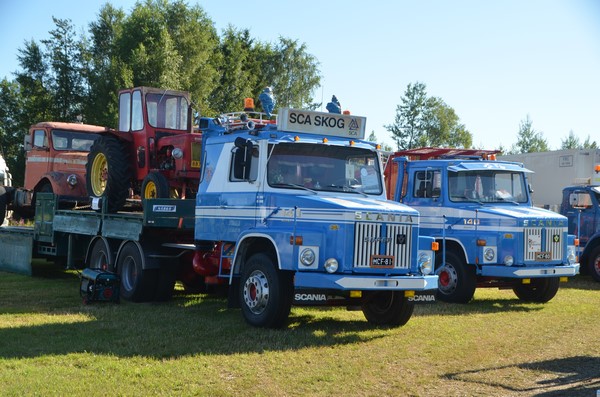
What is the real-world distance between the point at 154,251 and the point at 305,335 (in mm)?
3809

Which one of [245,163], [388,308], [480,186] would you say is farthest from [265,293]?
[480,186]

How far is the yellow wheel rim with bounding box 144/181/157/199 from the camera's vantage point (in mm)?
12750

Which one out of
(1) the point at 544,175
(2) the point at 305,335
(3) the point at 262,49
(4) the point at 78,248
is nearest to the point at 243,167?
(2) the point at 305,335

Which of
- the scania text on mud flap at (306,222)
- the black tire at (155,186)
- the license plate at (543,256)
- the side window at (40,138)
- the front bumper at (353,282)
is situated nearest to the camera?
the front bumper at (353,282)

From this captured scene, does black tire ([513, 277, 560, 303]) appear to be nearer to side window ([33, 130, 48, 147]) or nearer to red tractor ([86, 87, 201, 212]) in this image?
red tractor ([86, 87, 201, 212])

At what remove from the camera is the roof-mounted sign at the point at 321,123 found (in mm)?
9867

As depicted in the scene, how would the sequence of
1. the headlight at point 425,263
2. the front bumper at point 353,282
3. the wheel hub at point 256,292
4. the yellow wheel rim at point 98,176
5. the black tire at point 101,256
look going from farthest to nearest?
1. the yellow wheel rim at point 98,176
2. the black tire at point 101,256
3. the headlight at point 425,263
4. the wheel hub at point 256,292
5. the front bumper at point 353,282

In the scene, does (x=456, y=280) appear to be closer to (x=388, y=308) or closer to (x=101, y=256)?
(x=388, y=308)

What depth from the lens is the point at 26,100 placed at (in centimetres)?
4144

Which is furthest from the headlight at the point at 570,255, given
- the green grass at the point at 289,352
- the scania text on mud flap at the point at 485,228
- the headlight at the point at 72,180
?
the headlight at the point at 72,180

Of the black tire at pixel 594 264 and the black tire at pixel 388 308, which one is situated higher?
the black tire at pixel 594 264

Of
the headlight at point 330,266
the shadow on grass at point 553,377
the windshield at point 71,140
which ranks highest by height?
the windshield at point 71,140

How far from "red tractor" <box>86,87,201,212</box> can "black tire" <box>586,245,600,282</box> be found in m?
9.89

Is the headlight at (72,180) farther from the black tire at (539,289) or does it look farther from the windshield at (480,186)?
the black tire at (539,289)
